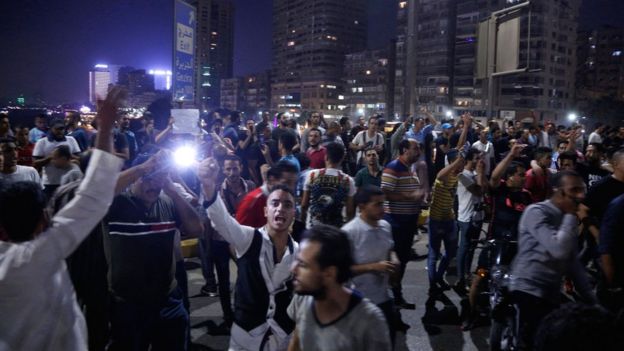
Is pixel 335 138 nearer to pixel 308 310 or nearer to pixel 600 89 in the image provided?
pixel 308 310

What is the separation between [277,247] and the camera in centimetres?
347

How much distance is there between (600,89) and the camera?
414ft

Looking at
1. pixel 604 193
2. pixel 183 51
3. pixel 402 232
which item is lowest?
pixel 402 232

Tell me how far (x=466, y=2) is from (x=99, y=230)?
115887mm

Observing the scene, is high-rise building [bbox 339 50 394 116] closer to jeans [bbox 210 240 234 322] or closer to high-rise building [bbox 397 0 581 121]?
high-rise building [bbox 397 0 581 121]

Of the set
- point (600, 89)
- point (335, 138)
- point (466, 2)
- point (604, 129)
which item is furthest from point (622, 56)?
point (335, 138)

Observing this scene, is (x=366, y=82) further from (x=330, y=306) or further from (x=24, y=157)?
(x=330, y=306)

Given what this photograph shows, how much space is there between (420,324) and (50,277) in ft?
14.7

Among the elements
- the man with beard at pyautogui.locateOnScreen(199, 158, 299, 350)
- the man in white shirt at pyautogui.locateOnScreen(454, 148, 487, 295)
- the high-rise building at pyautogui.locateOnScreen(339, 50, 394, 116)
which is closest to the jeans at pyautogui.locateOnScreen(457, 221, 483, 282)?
the man in white shirt at pyautogui.locateOnScreen(454, 148, 487, 295)

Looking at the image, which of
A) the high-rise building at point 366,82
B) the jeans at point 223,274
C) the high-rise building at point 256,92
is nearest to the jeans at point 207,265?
the jeans at point 223,274

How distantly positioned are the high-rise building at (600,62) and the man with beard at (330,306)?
135 meters

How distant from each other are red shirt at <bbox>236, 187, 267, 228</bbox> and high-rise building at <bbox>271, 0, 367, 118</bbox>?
483 ft

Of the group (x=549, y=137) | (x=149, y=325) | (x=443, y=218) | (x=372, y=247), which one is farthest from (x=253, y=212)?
(x=549, y=137)

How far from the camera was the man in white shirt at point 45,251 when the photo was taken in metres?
2.29
